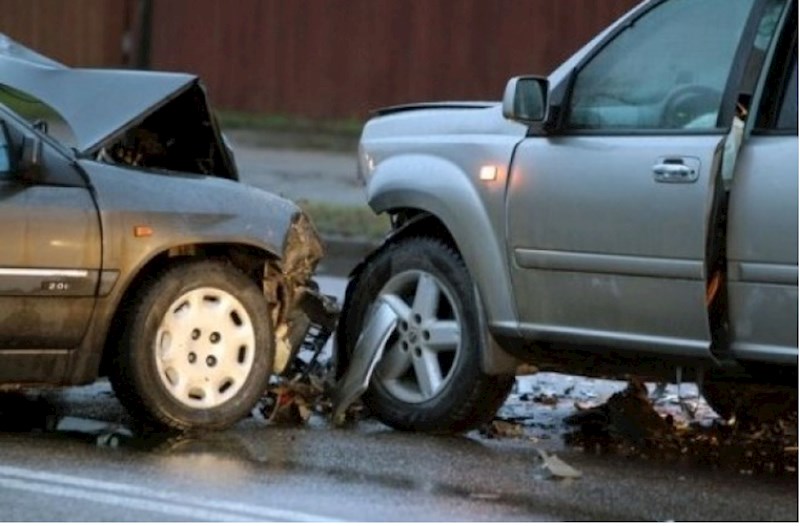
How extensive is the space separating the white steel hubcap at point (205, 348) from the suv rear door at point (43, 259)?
37 centimetres

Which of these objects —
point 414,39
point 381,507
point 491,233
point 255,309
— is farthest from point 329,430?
point 414,39

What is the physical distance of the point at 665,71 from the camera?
763 cm

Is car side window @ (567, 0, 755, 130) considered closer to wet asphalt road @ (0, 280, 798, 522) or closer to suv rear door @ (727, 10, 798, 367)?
suv rear door @ (727, 10, 798, 367)

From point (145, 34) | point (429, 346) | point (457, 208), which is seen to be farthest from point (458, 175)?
point (145, 34)

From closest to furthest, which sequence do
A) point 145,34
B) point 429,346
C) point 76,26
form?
point 429,346 → point 145,34 → point 76,26

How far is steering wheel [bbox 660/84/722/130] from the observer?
24.3 feet

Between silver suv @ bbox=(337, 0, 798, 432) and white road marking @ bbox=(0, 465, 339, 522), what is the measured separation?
160cm

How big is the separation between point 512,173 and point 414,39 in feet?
50.6

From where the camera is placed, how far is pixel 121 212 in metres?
7.88

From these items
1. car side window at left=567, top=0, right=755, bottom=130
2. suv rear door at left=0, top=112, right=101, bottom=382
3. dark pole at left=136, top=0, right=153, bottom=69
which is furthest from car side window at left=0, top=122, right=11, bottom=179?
dark pole at left=136, top=0, right=153, bottom=69

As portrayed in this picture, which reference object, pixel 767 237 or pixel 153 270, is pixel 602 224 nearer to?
pixel 767 237

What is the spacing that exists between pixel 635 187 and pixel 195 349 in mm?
1897

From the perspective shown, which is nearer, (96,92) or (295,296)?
(96,92)

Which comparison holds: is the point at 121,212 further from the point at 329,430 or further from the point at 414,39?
the point at 414,39
